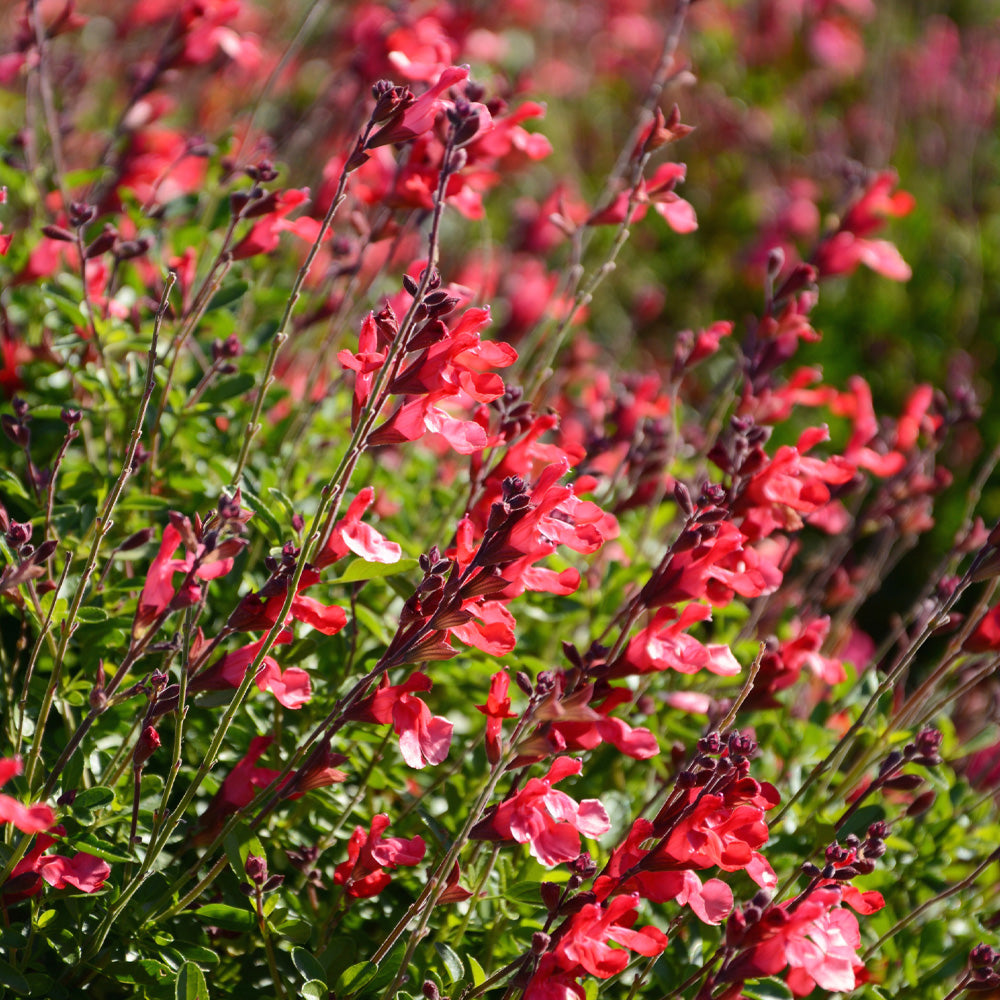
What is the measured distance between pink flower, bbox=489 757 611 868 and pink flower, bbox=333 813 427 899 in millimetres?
205

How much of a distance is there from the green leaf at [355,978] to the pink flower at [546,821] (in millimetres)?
268

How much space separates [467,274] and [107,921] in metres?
3.22

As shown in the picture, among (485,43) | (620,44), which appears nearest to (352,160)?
(485,43)

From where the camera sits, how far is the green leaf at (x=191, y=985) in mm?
1492

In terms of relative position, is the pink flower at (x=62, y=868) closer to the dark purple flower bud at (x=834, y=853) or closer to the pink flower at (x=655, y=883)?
the pink flower at (x=655, y=883)

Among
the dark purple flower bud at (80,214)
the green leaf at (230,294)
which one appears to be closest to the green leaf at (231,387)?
the green leaf at (230,294)

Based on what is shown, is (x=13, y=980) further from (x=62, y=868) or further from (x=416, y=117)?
(x=416, y=117)

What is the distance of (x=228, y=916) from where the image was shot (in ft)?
5.56

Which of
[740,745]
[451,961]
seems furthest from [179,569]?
[740,745]

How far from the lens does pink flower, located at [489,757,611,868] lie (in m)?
1.55

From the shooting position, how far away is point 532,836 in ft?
5.11

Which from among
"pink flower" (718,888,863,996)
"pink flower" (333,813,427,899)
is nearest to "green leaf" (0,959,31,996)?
"pink flower" (333,813,427,899)

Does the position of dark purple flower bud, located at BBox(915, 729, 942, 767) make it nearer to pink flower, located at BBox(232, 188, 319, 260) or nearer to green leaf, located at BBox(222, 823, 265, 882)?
green leaf, located at BBox(222, 823, 265, 882)

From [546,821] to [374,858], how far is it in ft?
0.99
